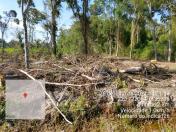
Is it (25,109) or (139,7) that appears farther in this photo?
(139,7)

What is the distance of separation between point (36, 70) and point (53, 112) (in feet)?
6.96

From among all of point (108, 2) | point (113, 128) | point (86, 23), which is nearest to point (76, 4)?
point (86, 23)

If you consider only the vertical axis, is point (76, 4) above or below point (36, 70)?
above

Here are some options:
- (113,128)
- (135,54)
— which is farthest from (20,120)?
(135,54)

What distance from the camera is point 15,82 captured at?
930cm

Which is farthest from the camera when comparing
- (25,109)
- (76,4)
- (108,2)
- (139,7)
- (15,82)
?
(108,2)

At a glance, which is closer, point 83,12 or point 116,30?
point 83,12

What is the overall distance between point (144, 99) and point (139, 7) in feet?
72.8

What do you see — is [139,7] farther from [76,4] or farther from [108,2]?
[76,4]

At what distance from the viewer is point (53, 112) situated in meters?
7.82

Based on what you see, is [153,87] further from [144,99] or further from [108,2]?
[108,2]

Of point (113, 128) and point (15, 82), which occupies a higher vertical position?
point (15, 82)

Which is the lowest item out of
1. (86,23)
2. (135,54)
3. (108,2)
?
(135,54)

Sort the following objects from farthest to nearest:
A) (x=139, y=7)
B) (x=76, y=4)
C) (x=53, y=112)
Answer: (x=139, y=7), (x=76, y=4), (x=53, y=112)
